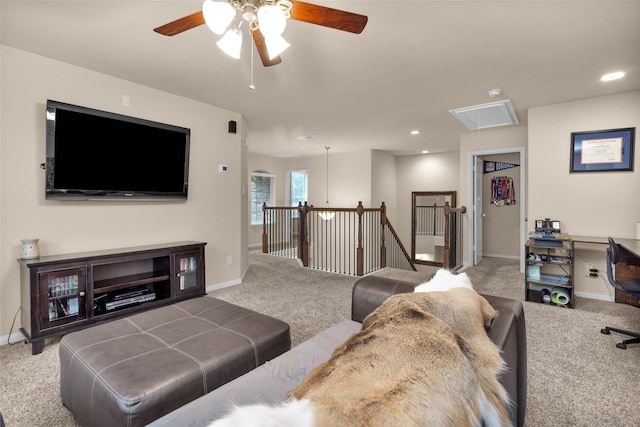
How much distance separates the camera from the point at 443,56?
2529 millimetres

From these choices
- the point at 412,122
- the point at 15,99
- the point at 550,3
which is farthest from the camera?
the point at 412,122

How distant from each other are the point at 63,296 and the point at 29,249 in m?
0.47

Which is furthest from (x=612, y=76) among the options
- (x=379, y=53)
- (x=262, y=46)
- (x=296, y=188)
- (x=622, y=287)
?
(x=296, y=188)

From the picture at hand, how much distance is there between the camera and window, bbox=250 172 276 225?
7.60 m

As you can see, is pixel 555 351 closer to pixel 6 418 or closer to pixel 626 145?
pixel 626 145

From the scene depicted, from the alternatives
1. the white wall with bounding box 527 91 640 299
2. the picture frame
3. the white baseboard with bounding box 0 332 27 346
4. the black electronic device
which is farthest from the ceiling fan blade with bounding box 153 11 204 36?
the picture frame

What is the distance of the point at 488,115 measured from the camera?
13.5 feet

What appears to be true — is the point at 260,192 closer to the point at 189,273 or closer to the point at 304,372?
the point at 189,273

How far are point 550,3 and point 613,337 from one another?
264 cm

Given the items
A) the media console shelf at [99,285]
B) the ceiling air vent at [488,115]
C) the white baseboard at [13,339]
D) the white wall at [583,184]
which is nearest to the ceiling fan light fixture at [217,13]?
the media console shelf at [99,285]

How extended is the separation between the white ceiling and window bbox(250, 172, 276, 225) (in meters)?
3.78

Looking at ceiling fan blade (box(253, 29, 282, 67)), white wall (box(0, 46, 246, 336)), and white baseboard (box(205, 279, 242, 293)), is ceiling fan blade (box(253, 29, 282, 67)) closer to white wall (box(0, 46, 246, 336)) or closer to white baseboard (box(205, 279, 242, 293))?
white wall (box(0, 46, 246, 336))

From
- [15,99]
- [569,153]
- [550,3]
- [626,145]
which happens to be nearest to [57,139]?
[15,99]

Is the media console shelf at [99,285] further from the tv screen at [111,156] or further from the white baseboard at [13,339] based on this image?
the tv screen at [111,156]
